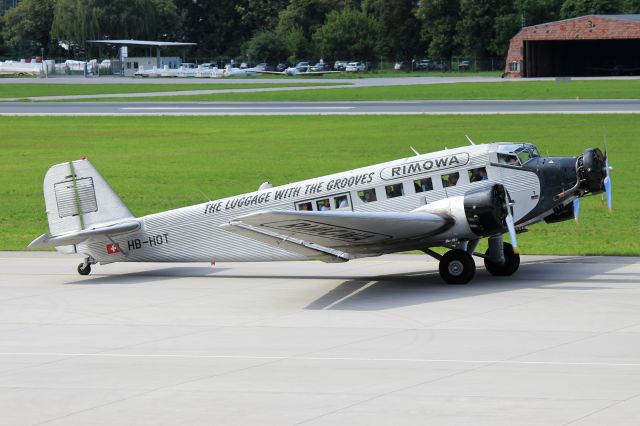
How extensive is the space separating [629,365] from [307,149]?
40371mm

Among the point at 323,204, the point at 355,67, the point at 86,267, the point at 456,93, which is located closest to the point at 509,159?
the point at 323,204

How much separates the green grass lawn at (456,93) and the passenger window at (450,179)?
63742 millimetres

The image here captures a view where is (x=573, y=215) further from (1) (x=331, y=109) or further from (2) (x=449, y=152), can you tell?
(1) (x=331, y=109)

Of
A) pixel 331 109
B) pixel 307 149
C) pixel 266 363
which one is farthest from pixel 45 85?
pixel 266 363

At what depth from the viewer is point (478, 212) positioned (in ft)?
80.8

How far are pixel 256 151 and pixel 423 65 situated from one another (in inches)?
4635

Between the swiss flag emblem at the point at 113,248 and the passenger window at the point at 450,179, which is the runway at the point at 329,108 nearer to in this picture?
the passenger window at the point at 450,179

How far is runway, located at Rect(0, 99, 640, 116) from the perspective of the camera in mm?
75250

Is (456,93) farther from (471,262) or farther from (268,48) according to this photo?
(268,48)

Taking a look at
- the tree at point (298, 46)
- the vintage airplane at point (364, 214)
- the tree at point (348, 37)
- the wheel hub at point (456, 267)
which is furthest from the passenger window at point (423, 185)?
the tree at point (298, 46)

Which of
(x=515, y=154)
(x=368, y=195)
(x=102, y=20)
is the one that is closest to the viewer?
(x=515, y=154)

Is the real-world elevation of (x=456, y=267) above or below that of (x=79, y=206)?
below

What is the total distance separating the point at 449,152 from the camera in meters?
26.1

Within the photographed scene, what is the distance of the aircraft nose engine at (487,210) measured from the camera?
24.6 meters
